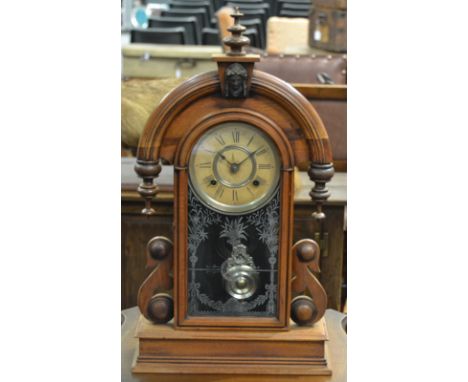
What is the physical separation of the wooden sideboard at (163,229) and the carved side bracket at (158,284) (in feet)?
2.53

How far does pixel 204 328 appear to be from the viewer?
1.70 metres

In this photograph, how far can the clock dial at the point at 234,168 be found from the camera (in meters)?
1.63

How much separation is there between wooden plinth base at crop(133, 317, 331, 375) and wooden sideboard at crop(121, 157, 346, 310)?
0.80 meters

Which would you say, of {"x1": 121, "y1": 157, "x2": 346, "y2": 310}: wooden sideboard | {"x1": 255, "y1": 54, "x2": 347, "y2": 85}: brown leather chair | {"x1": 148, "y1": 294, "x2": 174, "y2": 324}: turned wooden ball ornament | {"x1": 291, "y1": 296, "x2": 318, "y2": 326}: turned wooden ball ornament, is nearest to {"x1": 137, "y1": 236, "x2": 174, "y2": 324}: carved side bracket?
{"x1": 148, "y1": 294, "x2": 174, "y2": 324}: turned wooden ball ornament

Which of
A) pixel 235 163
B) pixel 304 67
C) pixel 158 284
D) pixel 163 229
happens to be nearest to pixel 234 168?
pixel 235 163

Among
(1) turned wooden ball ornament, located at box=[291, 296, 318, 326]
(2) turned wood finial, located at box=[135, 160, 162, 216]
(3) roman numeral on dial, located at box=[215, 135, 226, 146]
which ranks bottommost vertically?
(1) turned wooden ball ornament, located at box=[291, 296, 318, 326]

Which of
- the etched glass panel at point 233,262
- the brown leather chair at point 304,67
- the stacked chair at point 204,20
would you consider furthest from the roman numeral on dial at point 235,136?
the stacked chair at point 204,20

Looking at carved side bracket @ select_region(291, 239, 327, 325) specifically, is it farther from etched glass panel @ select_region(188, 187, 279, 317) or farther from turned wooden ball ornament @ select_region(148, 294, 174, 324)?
turned wooden ball ornament @ select_region(148, 294, 174, 324)

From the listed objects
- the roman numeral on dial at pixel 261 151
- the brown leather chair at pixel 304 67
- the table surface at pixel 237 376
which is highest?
the brown leather chair at pixel 304 67

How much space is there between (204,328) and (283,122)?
1.28ft

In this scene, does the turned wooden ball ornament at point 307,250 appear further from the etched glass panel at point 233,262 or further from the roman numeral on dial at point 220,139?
the roman numeral on dial at point 220,139

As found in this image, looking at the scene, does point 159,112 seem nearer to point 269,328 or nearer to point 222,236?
point 222,236

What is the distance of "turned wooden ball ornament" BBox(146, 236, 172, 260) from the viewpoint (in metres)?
1.69
